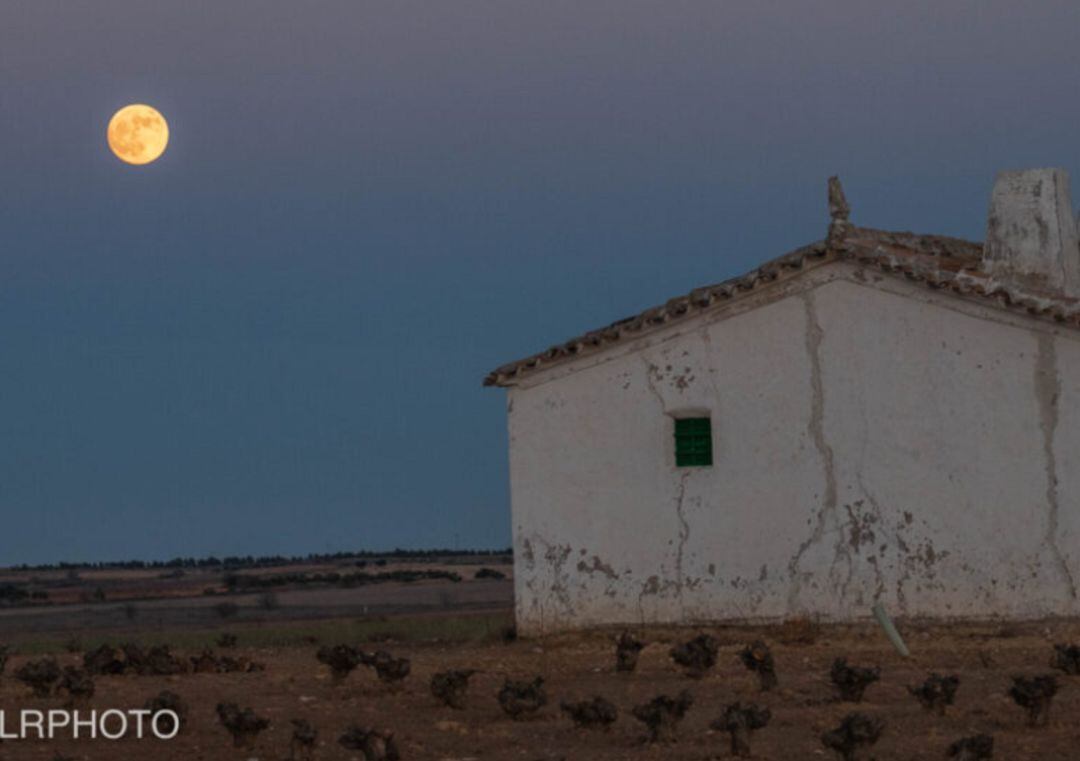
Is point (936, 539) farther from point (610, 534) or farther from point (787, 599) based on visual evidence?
point (610, 534)

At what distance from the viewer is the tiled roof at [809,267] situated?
23781mm

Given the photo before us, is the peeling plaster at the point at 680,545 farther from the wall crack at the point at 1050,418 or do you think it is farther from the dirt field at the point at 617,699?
the wall crack at the point at 1050,418

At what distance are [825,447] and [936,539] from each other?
6.07ft

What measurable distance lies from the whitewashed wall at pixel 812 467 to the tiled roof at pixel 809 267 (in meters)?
0.20

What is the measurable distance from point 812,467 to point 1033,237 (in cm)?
722

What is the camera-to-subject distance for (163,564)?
371 feet

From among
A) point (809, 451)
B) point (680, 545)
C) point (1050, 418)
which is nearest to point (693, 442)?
point (680, 545)

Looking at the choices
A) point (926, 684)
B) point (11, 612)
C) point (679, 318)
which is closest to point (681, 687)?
point (926, 684)

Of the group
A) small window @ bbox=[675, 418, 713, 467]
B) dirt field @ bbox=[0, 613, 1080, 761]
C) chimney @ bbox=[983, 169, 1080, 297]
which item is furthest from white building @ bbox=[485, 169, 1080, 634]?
chimney @ bbox=[983, 169, 1080, 297]

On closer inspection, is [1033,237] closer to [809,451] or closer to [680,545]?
[809,451]

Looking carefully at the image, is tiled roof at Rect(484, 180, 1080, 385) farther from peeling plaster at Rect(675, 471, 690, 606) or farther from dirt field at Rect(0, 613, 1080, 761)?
dirt field at Rect(0, 613, 1080, 761)

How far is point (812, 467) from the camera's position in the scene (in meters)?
24.8

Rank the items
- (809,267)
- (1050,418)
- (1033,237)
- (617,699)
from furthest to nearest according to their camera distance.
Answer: (1033,237), (809,267), (1050,418), (617,699)

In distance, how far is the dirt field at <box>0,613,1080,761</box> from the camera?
1599 centimetres
